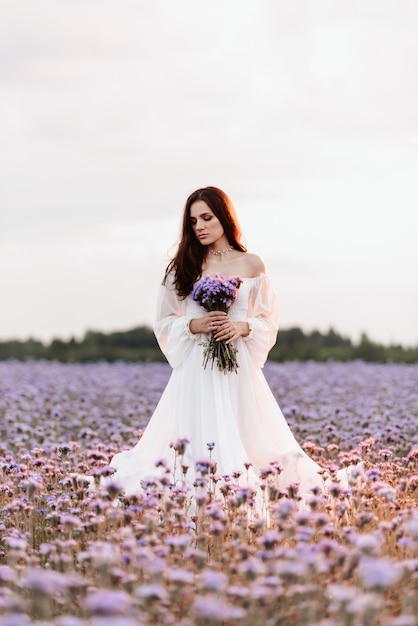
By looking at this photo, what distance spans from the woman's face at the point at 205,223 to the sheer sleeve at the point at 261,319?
0.45m

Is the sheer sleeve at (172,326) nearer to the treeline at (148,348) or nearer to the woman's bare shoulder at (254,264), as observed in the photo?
the woman's bare shoulder at (254,264)

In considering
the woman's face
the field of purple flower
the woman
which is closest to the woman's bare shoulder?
the woman

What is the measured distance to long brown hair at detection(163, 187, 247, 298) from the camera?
5.89 m

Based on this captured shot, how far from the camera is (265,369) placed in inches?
583

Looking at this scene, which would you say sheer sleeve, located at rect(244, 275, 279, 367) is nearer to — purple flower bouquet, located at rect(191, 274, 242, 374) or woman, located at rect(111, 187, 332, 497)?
woman, located at rect(111, 187, 332, 497)

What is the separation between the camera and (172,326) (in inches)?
233

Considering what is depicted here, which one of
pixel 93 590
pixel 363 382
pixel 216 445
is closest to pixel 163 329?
pixel 216 445

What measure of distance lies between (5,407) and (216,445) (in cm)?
509

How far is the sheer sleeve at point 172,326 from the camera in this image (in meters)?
5.83

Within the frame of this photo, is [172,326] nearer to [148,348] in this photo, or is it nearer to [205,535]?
[205,535]

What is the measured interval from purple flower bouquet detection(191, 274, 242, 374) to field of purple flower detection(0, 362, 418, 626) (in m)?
0.86

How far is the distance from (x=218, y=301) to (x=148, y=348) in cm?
1709

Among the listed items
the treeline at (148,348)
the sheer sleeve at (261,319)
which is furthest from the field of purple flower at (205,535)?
the treeline at (148,348)

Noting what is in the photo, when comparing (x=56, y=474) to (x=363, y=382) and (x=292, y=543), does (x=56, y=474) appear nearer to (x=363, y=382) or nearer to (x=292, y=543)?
(x=292, y=543)
